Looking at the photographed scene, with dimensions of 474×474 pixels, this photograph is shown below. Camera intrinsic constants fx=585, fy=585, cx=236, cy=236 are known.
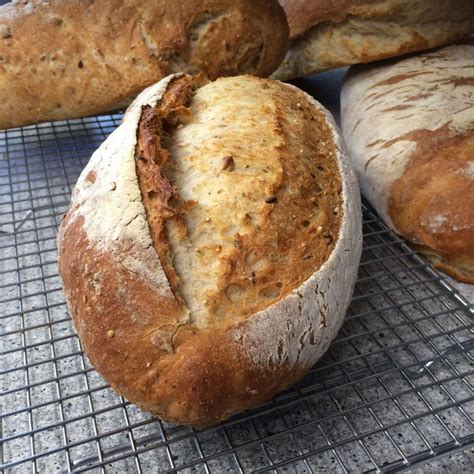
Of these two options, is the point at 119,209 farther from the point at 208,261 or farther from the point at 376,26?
the point at 376,26

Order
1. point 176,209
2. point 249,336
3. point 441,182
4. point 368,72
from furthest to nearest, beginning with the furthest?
1. point 368,72
2. point 441,182
3. point 176,209
4. point 249,336

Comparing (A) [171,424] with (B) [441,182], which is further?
(B) [441,182]

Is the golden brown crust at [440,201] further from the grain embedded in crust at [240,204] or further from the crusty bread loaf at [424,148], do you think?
the grain embedded in crust at [240,204]

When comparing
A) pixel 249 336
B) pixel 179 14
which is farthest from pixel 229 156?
pixel 179 14

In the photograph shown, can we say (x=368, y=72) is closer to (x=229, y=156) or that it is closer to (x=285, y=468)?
(x=229, y=156)

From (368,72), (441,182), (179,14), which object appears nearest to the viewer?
(441,182)

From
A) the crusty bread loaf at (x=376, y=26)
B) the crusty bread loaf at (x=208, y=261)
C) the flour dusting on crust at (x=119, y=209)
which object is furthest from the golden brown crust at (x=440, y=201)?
the flour dusting on crust at (x=119, y=209)

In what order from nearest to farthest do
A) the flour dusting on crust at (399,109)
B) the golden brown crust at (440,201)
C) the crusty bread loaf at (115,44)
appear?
the golden brown crust at (440,201) < the flour dusting on crust at (399,109) < the crusty bread loaf at (115,44)

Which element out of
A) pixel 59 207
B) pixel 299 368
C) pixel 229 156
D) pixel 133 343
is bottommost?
pixel 59 207
